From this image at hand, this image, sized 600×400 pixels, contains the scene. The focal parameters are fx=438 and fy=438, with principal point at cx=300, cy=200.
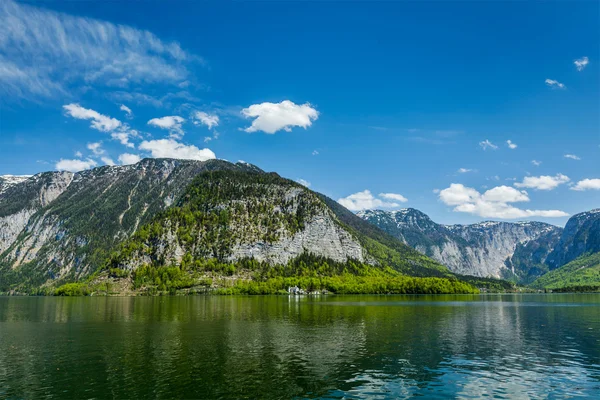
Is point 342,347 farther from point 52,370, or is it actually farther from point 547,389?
point 52,370

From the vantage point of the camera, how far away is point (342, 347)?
6406 centimetres

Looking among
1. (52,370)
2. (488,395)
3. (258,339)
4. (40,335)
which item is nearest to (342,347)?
(258,339)

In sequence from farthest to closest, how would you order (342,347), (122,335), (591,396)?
(122,335) → (342,347) → (591,396)

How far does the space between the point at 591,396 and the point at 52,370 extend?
55016mm

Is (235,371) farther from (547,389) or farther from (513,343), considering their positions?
(513,343)

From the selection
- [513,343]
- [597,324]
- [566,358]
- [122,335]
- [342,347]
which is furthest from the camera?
[597,324]

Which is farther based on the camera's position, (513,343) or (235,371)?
(513,343)

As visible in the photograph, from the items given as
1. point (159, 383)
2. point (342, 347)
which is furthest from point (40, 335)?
point (342, 347)

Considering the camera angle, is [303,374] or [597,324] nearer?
[303,374]

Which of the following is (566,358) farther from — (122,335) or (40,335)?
(40,335)

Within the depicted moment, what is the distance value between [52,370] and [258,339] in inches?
1210

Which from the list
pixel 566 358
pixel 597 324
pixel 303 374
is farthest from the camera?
pixel 597 324

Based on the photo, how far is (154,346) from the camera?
64625 millimetres

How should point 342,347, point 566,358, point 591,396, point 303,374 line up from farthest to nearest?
point 342,347
point 566,358
point 303,374
point 591,396
